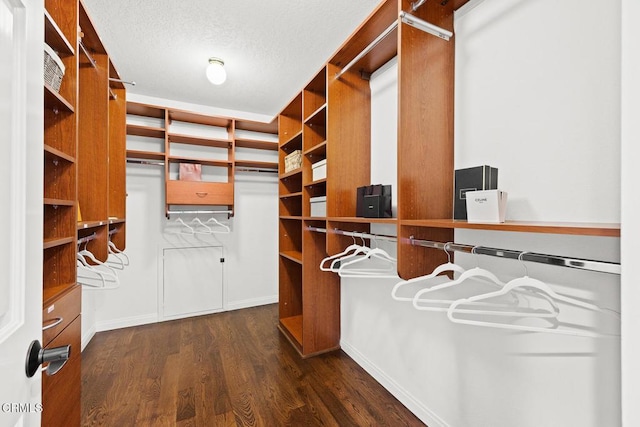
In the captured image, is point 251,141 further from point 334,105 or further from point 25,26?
point 25,26

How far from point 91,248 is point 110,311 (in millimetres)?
1597

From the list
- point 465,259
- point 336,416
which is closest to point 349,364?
point 336,416

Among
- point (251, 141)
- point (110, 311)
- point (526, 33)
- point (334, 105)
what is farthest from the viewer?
point (251, 141)

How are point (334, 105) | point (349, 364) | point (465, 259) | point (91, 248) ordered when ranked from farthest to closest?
point (349, 364)
point (334, 105)
point (91, 248)
point (465, 259)

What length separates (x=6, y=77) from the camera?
566 mm

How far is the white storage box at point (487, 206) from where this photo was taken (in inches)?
41.4

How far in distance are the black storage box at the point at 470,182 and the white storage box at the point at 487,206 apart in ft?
0.37

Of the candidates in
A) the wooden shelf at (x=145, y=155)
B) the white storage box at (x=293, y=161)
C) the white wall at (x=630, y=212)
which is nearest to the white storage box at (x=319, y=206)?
the white storage box at (x=293, y=161)

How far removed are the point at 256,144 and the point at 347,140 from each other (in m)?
1.87

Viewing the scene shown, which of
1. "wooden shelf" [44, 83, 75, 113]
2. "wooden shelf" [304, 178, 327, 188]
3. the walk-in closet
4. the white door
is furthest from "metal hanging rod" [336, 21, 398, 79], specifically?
"wooden shelf" [44, 83, 75, 113]

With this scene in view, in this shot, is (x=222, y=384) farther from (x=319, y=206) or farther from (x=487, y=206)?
(x=487, y=206)

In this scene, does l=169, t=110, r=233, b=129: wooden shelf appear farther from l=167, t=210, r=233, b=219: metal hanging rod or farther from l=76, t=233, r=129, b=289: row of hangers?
l=76, t=233, r=129, b=289: row of hangers

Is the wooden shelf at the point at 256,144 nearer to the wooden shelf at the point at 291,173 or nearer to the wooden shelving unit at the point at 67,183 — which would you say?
the wooden shelf at the point at 291,173
